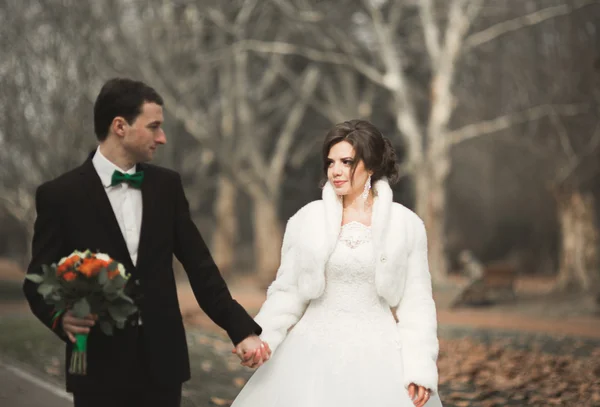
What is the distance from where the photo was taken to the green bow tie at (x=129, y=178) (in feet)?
14.3

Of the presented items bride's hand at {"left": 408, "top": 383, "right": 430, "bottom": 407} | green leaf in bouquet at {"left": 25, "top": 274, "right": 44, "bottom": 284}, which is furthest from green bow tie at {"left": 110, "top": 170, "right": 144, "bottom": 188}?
bride's hand at {"left": 408, "top": 383, "right": 430, "bottom": 407}

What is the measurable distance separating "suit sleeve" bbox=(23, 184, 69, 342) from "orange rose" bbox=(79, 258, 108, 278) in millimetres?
325

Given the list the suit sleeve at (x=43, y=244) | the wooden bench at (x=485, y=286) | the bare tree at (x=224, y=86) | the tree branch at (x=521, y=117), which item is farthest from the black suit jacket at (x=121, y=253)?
the bare tree at (x=224, y=86)

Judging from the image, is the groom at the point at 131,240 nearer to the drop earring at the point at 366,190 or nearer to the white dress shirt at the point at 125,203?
the white dress shirt at the point at 125,203

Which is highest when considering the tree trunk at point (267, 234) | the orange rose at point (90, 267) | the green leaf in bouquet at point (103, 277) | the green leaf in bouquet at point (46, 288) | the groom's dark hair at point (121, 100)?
the groom's dark hair at point (121, 100)

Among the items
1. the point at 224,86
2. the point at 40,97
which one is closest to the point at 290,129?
the point at 224,86

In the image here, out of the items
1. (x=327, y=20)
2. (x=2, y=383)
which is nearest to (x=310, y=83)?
(x=327, y=20)

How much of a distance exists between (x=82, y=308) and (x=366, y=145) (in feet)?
5.35

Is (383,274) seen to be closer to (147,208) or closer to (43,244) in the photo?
(147,208)

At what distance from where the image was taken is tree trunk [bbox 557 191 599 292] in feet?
77.6

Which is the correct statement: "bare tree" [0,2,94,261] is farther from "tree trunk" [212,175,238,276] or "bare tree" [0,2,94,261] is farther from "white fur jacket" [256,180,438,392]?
"white fur jacket" [256,180,438,392]

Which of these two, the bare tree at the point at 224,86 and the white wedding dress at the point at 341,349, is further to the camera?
the bare tree at the point at 224,86

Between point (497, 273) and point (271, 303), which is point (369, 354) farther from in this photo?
point (497, 273)

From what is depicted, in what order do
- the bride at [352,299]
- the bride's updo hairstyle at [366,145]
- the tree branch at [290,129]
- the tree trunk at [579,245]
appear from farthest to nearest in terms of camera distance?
the tree branch at [290,129]
the tree trunk at [579,245]
the bride's updo hairstyle at [366,145]
the bride at [352,299]
